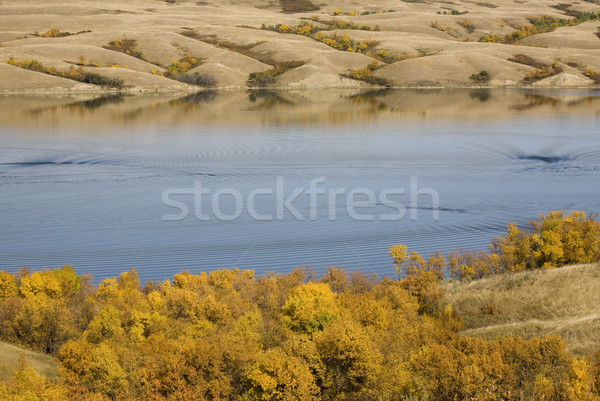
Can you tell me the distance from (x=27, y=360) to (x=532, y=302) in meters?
17.4

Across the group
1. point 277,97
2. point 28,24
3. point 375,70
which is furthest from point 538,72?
point 28,24

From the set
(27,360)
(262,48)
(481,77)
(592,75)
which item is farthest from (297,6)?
(27,360)

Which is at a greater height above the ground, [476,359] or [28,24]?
[28,24]

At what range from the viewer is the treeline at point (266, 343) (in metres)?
16.6

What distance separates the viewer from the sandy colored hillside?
107875mm

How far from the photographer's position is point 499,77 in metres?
114

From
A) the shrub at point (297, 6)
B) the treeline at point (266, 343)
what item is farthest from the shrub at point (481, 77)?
the treeline at point (266, 343)

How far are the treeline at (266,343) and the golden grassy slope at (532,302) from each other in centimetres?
117

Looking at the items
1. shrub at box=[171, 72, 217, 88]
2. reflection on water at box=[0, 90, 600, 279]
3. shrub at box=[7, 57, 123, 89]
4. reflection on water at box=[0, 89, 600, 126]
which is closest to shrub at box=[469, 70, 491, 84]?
reflection on water at box=[0, 89, 600, 126]

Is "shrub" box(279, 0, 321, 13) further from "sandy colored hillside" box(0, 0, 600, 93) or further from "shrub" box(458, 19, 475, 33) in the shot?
"shrub" box(458, 19, 475, 33)

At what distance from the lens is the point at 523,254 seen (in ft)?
102

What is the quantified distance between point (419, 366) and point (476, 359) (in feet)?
4.41

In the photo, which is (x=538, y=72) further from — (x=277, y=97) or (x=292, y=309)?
(x=292, y=309)

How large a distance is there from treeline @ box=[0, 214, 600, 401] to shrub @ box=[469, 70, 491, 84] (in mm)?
90037
